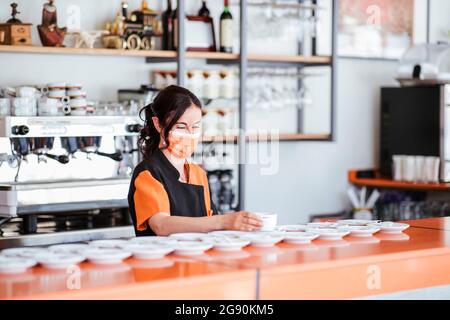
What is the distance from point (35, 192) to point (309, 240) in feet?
6.16

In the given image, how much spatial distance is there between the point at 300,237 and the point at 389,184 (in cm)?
330

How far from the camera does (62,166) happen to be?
14.7ft

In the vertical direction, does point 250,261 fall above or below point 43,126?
below

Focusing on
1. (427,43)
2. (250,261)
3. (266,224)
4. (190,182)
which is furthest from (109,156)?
(427,43)

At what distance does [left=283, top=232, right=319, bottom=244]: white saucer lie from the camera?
277 cm

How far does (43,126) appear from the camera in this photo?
4262 millimetres

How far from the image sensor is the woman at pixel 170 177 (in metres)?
3.01

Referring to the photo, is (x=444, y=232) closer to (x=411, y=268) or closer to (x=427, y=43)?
(x=411, y=268)

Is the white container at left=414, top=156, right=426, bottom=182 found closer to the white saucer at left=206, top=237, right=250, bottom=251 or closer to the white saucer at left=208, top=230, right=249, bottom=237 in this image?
the white saucer at left=208, top=230, right=249, bottom=237

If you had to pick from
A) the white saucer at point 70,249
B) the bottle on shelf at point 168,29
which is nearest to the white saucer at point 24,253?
the white saucer at point 70,249

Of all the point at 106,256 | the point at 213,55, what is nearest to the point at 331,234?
the point at 106,256

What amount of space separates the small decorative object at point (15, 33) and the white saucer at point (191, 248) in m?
2.20
